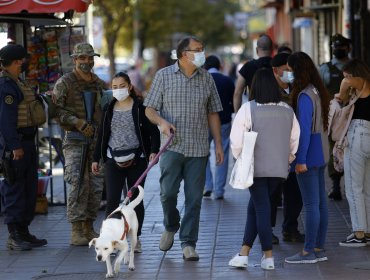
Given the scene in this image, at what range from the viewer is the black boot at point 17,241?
939 cm

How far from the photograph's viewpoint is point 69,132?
31.5 feet

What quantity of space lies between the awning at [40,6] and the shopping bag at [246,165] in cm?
364

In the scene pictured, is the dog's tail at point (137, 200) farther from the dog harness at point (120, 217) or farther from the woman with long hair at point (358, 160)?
the woman with long hair at point (358, 160)

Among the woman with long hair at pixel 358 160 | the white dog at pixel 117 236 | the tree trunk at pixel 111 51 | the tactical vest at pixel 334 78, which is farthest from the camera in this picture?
the tree trunk at pixel 111 51

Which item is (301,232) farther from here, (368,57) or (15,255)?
(368,57)

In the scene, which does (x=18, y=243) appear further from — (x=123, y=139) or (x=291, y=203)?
(x=291, y=203)

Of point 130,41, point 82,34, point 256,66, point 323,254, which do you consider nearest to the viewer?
point 323,254

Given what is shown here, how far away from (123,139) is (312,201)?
1.78 meters

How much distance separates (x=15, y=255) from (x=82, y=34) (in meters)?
4.12

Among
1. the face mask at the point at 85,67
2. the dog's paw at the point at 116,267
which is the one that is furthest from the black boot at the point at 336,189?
the dog's paw at the point at 116,267

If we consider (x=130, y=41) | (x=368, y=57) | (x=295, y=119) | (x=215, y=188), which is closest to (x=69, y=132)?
(x=295, y=119)

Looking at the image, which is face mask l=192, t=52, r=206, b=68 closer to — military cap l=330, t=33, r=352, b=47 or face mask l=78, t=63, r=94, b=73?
face mask l=78, t=63, r=94, b=73

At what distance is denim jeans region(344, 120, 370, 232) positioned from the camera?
9.04 metres

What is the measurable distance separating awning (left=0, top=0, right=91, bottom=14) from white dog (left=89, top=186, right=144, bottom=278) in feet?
10.3
